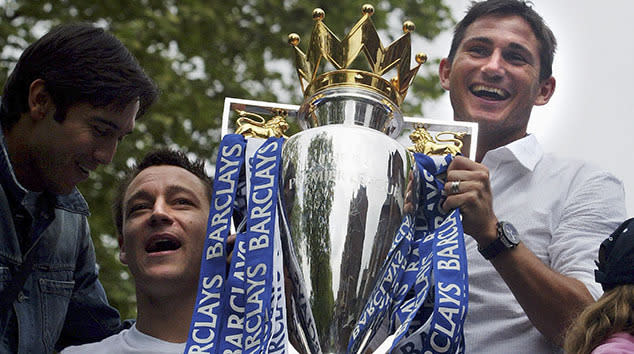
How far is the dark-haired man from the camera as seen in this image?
3033 millimetres

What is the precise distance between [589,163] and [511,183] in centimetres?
22

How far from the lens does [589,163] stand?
2.94 meters

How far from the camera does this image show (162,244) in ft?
10.2

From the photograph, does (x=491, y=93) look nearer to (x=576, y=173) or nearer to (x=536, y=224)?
(x=576, y=173)

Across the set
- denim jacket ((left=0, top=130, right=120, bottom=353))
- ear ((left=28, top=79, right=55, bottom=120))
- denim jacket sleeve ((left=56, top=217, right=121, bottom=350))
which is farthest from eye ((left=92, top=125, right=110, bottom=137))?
denim jacket sleeve ((left=56, top=217, right=121, bottom=350))

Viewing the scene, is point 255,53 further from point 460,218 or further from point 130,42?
point 460,218

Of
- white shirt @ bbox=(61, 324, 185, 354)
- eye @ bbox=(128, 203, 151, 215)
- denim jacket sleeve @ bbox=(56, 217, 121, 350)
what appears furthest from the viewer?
denim jacket sleeve @ bbox=(56, 217, 121, 350)

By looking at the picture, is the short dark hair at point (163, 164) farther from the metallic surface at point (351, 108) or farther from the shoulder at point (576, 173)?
the shoulder at point (576, 173)

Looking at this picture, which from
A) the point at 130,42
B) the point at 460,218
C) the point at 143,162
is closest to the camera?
the point at 460,218

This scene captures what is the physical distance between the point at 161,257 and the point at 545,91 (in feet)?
4.11

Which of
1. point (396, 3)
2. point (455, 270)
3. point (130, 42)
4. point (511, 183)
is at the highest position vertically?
point (396, 3)

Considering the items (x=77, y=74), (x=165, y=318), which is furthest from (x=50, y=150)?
(x=165, y=318)

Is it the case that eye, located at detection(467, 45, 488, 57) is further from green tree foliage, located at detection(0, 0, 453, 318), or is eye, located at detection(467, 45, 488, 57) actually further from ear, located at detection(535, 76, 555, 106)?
green tree foliage, located at detection(0, 0, 453, 318)

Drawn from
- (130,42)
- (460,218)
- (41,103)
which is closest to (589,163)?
(460,218)
